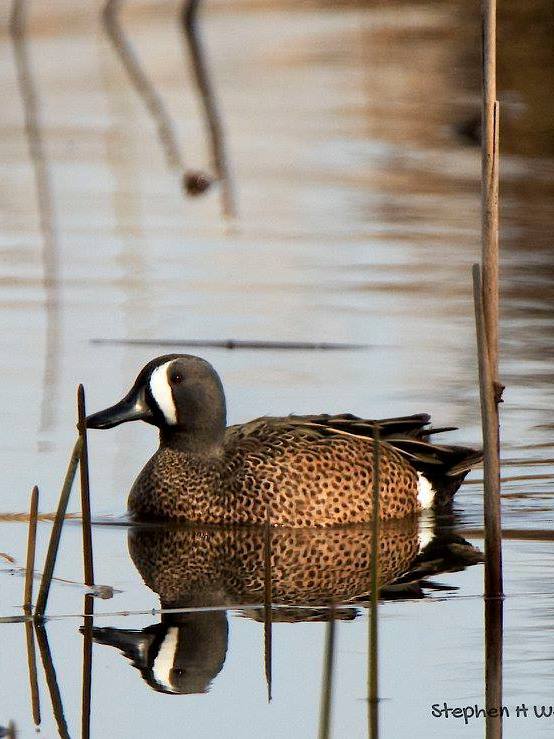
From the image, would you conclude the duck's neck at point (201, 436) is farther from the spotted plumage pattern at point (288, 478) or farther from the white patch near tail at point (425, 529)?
the white patch near tail at point (425, 529)

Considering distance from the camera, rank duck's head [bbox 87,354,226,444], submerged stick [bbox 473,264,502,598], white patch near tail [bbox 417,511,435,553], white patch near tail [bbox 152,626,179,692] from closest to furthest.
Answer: white patch near tail [bbox 152,626,179,692] < submerged stick [bbox 473,264,502,598] < white patch near tail [bbox 417,511,435,553] < duck's head [bbox 87,354,226,444]

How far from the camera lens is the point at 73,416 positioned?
9539mm

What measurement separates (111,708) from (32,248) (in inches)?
318

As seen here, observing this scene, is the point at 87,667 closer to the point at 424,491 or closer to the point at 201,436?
the point at 201,436

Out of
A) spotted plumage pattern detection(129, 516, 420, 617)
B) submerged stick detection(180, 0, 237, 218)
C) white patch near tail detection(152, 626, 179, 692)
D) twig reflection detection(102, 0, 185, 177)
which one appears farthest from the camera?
twig reflection detection(102, 0, 185, 177)

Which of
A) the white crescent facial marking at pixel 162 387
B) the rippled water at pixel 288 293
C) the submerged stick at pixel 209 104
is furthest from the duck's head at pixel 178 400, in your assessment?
the submerged stick at pixel 209 104

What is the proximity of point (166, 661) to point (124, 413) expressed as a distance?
2.29m

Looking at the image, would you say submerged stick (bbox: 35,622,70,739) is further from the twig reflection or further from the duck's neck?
the twig reflection

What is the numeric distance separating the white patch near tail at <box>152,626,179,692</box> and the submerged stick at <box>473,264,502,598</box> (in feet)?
3.29

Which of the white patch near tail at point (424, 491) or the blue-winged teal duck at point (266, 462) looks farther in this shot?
the white patch near tail at point (424, 491)

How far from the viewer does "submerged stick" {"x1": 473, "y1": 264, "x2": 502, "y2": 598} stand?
6.18m

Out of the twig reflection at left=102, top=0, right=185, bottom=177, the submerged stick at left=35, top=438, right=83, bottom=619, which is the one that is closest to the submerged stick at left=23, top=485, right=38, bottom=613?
the submerged stick at left=35, top=438, right=83, bottom=619

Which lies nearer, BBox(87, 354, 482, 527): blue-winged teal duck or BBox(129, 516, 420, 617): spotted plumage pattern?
BBox(129, 516, 420, 617): spotted plumage pattern

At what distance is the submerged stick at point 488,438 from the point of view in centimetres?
618
